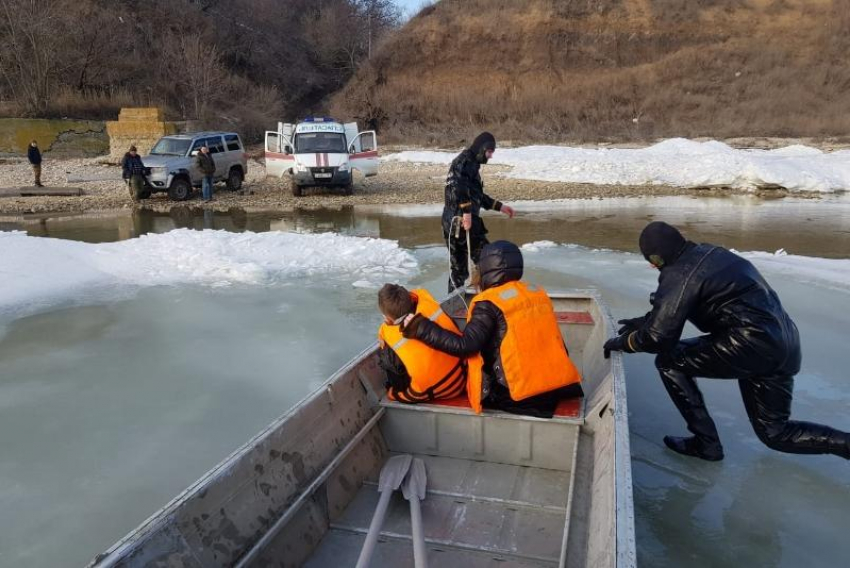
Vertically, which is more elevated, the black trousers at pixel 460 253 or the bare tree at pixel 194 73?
the bare tree at pixel 194 73

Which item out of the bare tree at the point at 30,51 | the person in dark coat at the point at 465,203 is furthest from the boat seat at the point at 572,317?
the bare tree at the point at 30,51

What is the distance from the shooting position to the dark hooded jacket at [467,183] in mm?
6629

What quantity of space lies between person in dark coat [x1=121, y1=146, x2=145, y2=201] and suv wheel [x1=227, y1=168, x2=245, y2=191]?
8.61 feet

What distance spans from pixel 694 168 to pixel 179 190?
15695 mm

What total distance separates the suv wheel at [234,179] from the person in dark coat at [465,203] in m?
12.8

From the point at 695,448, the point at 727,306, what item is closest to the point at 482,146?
the point at 727,306

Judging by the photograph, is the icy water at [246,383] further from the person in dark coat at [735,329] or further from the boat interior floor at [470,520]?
the boat interior floor at [470,520]

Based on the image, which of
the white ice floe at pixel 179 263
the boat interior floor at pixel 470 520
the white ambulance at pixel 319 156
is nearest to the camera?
the boat interior floor at pixel 470 520

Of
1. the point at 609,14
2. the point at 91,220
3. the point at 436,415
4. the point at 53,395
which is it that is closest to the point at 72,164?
the point at 91,220

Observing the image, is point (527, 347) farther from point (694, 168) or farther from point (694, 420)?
point (694, 168)

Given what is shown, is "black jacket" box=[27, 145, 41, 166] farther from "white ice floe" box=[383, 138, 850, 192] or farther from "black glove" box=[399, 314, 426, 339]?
"black glove" box=[399, 314, 426, 339]

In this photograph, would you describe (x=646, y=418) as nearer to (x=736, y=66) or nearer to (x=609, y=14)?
(x=736, y=66)

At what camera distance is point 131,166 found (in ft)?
51.8

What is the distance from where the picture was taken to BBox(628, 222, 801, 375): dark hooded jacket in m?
3.33
